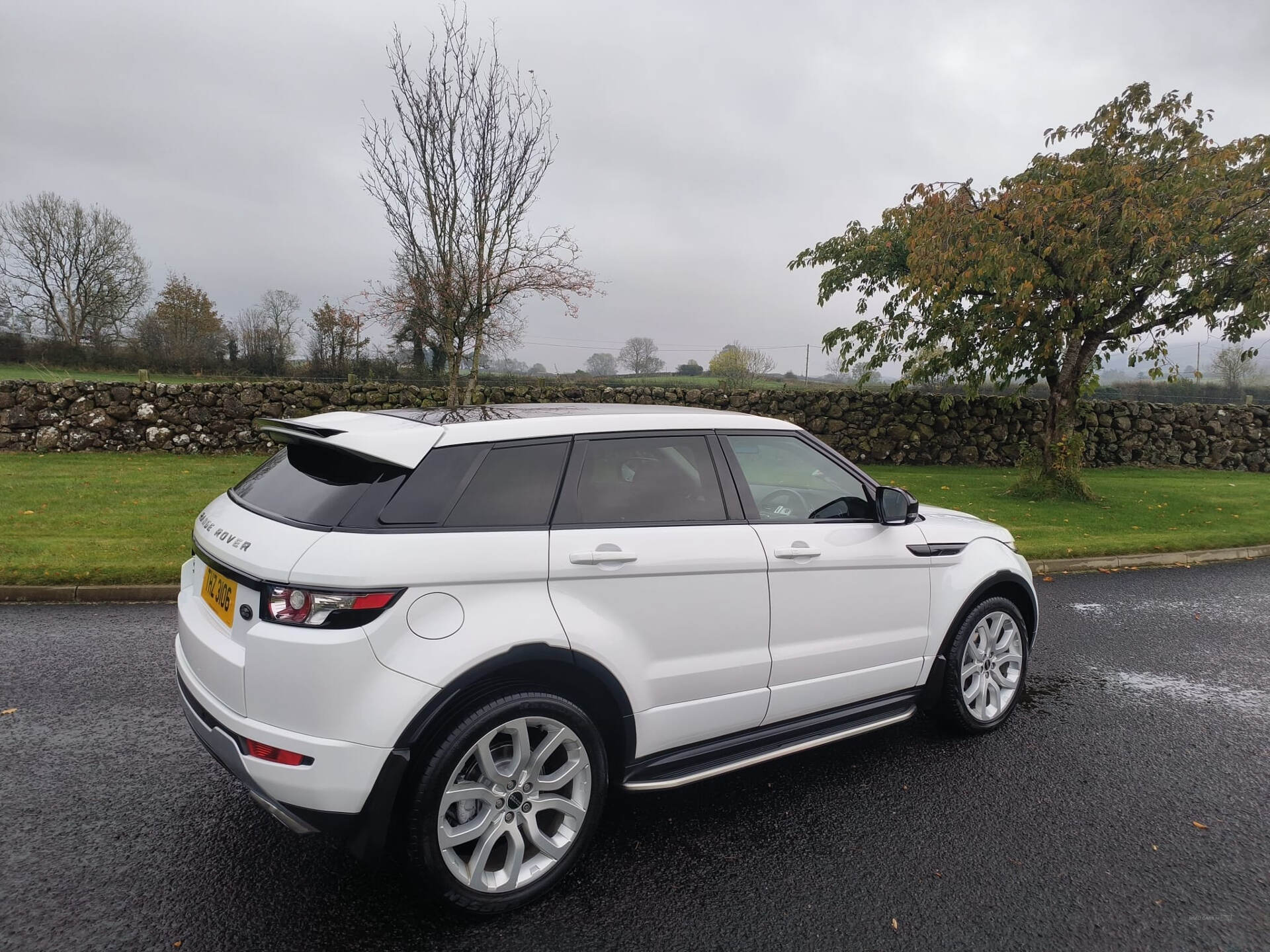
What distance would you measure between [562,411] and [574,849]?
1.74 meters

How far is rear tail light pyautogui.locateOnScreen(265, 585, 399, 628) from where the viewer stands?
2279 mm

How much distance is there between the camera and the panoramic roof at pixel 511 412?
294 cm

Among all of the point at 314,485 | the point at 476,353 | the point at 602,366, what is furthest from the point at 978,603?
the point at 602,366

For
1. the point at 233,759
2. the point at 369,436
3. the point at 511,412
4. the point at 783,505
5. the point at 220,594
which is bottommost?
the point at 233,759

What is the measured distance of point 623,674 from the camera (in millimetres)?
2689

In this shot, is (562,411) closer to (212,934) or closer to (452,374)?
(212,934)

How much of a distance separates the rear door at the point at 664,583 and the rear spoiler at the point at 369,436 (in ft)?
1.83

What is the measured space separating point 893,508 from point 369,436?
2398 millimetres

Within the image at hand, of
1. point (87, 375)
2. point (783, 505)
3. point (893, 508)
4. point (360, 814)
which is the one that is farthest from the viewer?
point (87, 375)

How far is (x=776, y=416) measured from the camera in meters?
20.7

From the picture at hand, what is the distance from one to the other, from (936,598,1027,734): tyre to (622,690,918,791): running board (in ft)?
1.17

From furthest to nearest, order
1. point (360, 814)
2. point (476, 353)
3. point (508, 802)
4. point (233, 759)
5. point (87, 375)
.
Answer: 1. point (87, 375)
2. point (476, 353)
3. point (508, 802)
4. point (233, 759)
5. point (360, 814)

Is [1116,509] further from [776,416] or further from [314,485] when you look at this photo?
[314,485]

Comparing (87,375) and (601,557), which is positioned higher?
(601,557)
